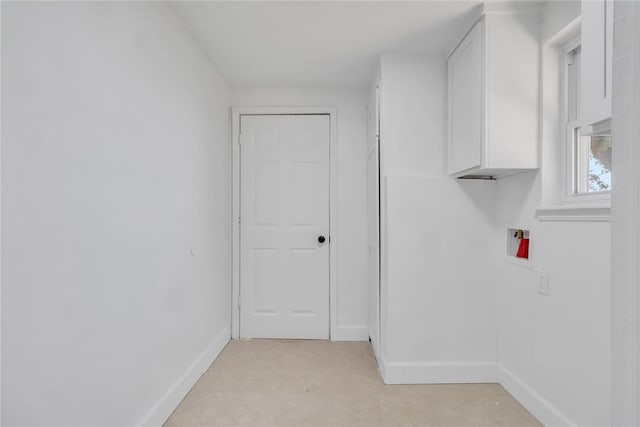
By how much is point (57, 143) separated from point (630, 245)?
1502mm

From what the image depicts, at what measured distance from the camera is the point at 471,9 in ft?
6.63

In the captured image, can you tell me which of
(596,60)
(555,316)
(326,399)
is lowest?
(326,399)

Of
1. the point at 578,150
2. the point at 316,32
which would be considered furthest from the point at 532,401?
the point at 316,32

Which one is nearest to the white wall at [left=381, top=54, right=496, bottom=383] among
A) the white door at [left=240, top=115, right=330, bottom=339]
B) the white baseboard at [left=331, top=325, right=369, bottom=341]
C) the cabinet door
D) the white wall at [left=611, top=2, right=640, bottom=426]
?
the cabinet door

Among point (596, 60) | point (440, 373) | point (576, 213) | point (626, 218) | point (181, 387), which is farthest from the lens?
point (440, 373)

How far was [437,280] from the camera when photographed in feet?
8.05

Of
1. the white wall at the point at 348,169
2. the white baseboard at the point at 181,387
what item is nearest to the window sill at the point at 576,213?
the white wall at the point at 348,169

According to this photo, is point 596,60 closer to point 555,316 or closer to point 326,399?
point 555,316

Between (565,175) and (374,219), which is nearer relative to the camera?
(565,175)

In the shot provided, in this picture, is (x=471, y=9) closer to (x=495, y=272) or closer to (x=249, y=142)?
(x=495, y=272)

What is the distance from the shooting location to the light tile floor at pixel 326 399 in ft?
6.45

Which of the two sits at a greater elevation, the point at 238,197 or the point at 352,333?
the point at 238,197

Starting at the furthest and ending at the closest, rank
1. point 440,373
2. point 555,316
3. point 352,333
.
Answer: point 352,333, point 440,373, point 555,316

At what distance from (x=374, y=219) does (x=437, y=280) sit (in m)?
0.71
